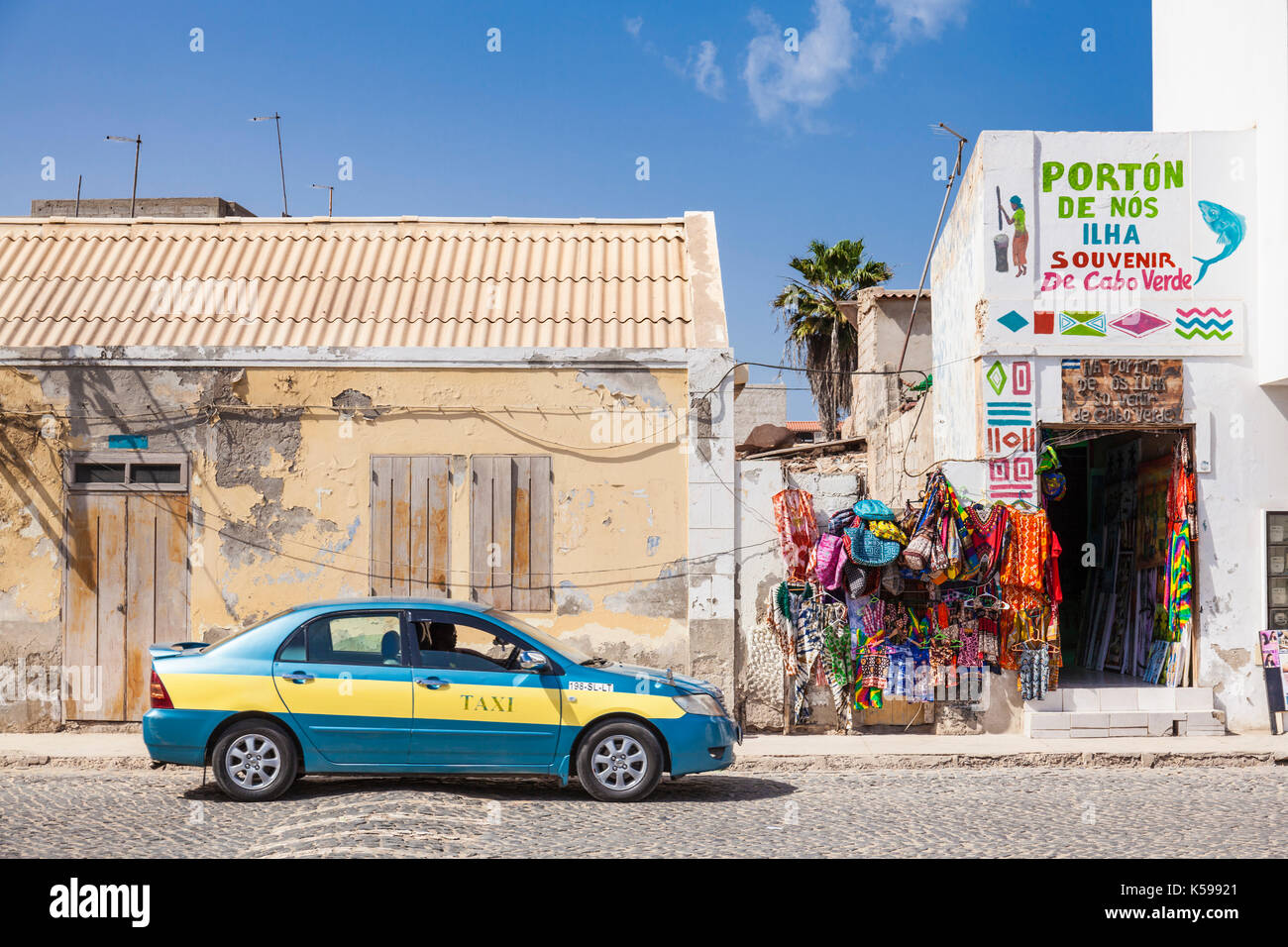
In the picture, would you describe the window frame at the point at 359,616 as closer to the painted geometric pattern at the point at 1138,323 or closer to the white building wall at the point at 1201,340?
the white building wall at the point at 1201,340

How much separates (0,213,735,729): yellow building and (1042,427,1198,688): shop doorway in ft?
13.5

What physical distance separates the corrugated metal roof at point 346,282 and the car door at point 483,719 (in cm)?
479

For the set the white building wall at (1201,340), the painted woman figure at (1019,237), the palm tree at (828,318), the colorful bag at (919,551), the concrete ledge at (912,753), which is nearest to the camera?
the concrete ledge at (912,753)

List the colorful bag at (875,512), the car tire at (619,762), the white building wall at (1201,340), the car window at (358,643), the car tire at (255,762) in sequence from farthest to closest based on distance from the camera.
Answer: the white building wall at (1201,340), the colorful bag at (875,512), the car window at (358,643), the car tire at (619,762), the car tire at (255,762)

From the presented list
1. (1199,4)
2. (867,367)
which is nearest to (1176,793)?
(1199,4)

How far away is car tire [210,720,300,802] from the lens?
30.2 ft

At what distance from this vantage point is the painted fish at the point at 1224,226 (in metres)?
13.0

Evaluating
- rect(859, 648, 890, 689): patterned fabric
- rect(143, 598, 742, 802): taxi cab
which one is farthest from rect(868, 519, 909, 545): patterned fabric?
rect(143, 598, 742, 802): taxi cab

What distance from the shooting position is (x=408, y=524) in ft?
41.9

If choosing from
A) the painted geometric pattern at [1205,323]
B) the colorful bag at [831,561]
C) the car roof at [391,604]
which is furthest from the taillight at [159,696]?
the painted geometric pattern at [1205,323]

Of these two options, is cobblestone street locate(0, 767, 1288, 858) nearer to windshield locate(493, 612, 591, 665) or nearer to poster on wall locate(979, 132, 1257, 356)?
windshield locate(493, 612, 591, 665)

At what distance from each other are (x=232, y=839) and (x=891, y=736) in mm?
7014

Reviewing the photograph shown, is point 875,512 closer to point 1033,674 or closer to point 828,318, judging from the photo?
point 1033,674
